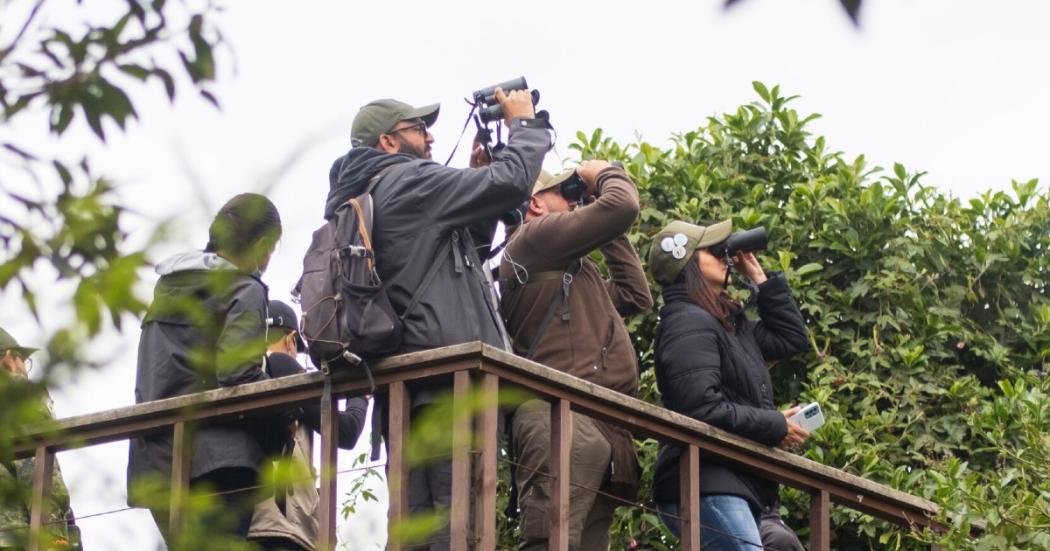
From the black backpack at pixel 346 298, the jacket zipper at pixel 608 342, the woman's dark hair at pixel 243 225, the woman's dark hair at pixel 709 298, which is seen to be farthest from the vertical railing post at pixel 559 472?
the woman's dark hair at pixel 243 225

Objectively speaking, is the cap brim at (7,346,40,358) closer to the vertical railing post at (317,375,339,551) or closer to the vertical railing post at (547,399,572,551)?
the vertical railing post at (317,375,339,551)

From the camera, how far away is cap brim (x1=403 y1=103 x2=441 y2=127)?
6.46m

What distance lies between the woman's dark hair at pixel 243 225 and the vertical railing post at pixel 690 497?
3196mm

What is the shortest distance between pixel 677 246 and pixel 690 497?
1051 mm

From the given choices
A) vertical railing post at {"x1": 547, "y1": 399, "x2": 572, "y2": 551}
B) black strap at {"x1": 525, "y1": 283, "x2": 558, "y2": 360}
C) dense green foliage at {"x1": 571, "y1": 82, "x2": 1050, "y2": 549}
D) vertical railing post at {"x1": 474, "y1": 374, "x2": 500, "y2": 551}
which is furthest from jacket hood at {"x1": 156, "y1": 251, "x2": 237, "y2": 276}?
dense green foliage at {"x1": 571, "y1": 82, "x2": 1050, "y2": 549}

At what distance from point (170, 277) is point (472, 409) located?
1.93ft

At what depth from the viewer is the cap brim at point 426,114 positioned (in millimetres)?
6460

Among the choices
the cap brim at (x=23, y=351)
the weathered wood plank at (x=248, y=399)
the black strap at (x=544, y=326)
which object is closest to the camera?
the cap brim at (x=23, y=351)

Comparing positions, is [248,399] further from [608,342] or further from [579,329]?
[608,342]

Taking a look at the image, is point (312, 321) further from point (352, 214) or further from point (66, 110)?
point (66, 110)

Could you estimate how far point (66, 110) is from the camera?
2.66 metres

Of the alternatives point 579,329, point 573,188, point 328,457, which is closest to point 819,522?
point 579,329

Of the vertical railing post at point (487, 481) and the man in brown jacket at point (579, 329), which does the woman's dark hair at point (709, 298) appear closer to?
the man in brown jacket at point (579, 329)

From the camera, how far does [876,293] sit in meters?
8.27
